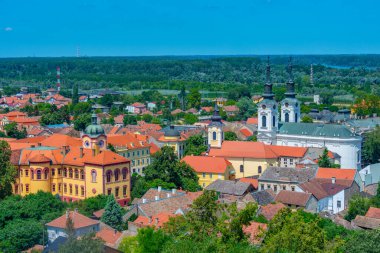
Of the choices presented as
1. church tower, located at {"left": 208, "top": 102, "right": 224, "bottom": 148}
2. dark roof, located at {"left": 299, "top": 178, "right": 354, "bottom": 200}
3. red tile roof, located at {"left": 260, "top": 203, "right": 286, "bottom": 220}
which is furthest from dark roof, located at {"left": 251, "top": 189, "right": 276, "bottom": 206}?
church tower, located at {"left": 208, "top": 102, "right": 224, "bottom": 148}

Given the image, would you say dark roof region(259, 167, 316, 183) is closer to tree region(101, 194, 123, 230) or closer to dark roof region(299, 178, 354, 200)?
dark roof region(299, 178, 354, 200)

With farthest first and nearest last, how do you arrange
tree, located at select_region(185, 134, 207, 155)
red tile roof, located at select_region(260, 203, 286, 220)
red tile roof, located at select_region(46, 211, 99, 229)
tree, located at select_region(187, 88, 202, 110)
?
1. tree, located at select_region(187, 88, 202, 110)
2. tree, located at select_region(185, 134, 207, 155)
3. red tile roof, located at select_region(260, 203, 286, 220)
4. red tile roof, located at select_region(46, 211, 99, 229)

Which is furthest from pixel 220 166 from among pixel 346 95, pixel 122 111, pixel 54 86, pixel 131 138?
pixel 54 86

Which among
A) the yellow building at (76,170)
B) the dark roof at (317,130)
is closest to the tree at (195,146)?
the dark roof at (317,130)

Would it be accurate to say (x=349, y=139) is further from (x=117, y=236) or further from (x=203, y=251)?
(x=203, y=251)

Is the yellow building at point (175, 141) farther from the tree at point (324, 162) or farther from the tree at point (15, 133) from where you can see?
the tree at point (15, 133)

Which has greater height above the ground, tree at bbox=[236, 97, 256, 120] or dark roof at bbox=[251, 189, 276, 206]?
tree at bbox=[236, 97, 256, 120]

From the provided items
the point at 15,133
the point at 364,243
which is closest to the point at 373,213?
the point at 364,243
